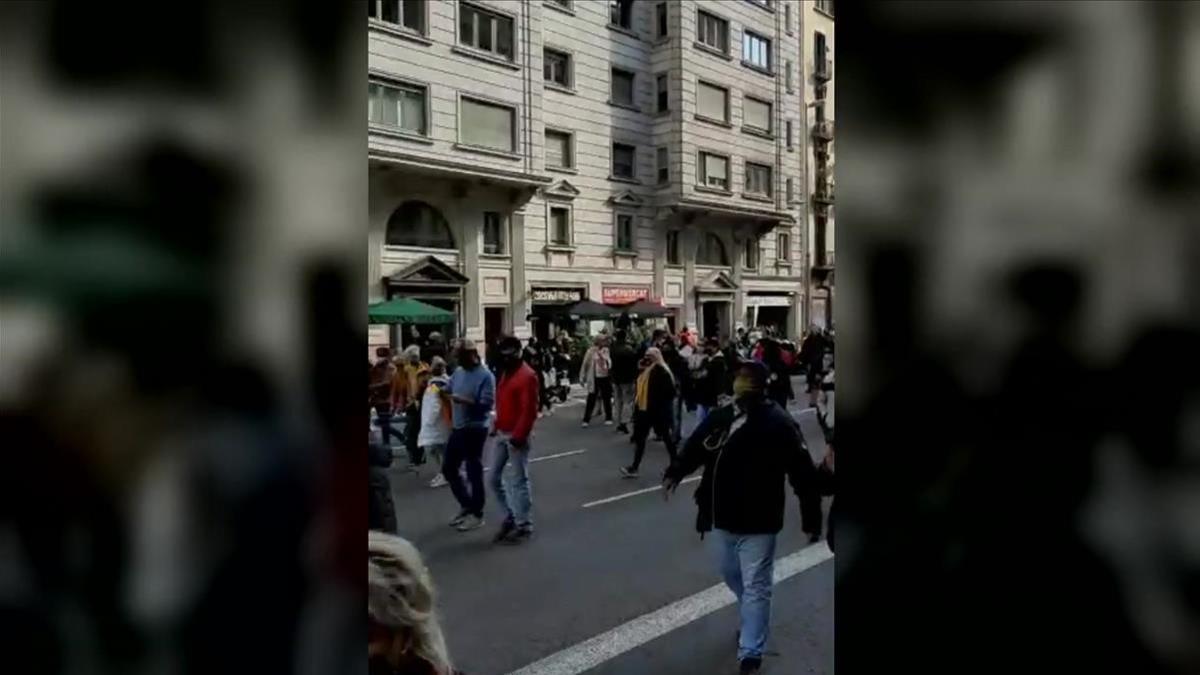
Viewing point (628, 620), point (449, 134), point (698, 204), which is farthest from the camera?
point (698, 204)

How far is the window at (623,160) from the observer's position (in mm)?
28812

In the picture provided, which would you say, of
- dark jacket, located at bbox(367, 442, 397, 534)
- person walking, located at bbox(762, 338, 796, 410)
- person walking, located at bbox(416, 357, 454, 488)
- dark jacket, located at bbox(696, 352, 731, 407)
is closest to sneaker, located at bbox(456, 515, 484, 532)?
person walking, located at bbox(416, 357, 454, 488)

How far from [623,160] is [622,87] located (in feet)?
7.92

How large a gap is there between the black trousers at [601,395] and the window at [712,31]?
60.4ft

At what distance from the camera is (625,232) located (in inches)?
1153

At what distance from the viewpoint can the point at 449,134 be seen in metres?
23.1

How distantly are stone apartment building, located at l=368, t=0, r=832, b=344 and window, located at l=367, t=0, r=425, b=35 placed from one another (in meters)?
0.05

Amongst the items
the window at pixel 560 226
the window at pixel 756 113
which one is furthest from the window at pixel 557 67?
the window at pixel 756 113

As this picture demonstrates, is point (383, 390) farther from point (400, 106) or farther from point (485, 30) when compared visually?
point (485, 30)
